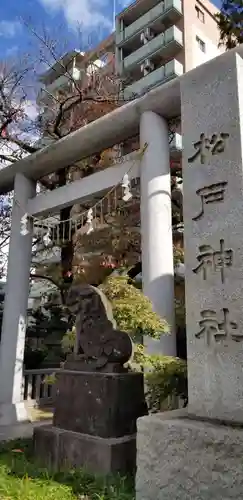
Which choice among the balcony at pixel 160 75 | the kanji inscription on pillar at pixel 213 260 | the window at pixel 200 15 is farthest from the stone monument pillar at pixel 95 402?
the window at pixel 200 15

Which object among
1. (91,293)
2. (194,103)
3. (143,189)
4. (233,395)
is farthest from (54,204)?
(233,395)

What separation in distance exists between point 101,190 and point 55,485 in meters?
4.46

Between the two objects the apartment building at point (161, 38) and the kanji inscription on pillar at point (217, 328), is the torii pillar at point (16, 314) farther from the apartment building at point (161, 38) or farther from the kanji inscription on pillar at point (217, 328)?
the apartment building at point (161, 38)

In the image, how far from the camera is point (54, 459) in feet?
12.8

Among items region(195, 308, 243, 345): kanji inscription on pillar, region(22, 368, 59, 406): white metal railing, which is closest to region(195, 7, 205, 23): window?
region(22, 368, 59, 406): white metal railing

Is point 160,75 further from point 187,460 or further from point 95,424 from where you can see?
point 187,460

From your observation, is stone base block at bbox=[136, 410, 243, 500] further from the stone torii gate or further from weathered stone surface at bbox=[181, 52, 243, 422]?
the stone torii gate

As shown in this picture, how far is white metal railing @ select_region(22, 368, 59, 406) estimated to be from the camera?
8.51 m

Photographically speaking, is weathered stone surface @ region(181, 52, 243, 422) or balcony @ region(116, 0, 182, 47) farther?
balcony @ region(116, 0, 182, 47)

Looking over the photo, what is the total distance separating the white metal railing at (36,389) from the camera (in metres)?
8.51

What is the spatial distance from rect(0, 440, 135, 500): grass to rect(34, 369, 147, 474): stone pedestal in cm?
15

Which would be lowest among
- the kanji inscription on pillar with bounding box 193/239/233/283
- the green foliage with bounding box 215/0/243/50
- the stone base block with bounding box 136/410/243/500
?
the stone base block with bounding box 136/410/243/500

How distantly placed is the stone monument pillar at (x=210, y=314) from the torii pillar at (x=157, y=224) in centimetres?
219

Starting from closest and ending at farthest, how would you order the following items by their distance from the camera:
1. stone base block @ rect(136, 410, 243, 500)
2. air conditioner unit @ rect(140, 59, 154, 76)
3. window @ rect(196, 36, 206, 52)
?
stone base block @ rect(136, 410, 243, 500) → air conditioner unit @ rect(140, 59, 154, 76) → window @ rect(196, 36, 206, 52)
